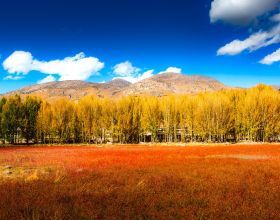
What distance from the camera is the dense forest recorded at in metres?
70.9

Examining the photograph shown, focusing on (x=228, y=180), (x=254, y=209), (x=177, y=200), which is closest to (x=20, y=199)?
(x=177, y=200)

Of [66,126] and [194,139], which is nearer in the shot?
[66,126]

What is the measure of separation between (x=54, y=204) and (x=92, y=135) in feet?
219

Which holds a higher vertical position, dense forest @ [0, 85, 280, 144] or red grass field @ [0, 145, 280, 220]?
dense forest @ [0, 85, 280, 144]

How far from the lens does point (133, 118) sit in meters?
76.2

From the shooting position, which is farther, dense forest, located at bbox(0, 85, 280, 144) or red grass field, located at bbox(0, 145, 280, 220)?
dense forest, located at bbox(0, 85, 280, 144)

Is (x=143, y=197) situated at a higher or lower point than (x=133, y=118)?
lower

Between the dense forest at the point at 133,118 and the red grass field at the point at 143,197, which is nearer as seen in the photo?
the red grass field at the point at 143,197

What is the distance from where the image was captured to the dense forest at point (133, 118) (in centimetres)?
7094

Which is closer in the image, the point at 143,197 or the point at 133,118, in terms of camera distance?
the point at 143,197

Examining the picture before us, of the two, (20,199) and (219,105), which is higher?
(219,105)

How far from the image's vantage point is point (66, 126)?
74.5 m

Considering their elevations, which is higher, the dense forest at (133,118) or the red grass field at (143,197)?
the dense forest at (133,118)

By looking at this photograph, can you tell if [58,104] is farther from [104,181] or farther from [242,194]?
[242,194]
